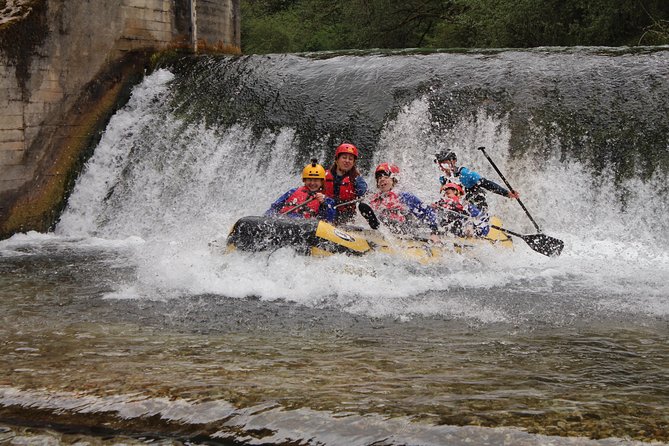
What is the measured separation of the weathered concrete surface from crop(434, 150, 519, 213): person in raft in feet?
20.1

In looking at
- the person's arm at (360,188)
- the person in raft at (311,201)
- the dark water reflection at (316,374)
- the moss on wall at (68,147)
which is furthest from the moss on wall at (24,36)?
the dark water reflection at (316,374)

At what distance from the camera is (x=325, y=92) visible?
12.7m

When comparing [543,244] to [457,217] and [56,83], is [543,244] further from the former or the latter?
[56,83]

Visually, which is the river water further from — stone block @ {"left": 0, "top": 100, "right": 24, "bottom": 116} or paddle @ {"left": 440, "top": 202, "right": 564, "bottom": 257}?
stone block @ {"left": 0, "top": 100, "right": 24, "bottom": 116}

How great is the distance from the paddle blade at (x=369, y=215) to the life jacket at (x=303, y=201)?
1.71 feet

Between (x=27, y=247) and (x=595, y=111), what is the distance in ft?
25.3

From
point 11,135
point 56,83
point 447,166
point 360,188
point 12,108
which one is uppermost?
point 56,83

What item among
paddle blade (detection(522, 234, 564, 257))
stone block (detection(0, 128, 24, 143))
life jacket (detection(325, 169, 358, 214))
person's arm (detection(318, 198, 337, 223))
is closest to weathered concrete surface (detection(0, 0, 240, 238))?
stone block (detection(0, 128, 24, 143))

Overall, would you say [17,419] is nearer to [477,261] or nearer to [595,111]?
[477,261]

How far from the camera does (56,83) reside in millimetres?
12836

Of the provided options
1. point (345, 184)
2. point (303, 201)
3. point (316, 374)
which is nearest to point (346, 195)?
point (345, 184)

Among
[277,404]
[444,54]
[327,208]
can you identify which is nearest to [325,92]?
[444,54]

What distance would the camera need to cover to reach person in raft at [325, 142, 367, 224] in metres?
9.47

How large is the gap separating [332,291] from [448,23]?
74.3ft
